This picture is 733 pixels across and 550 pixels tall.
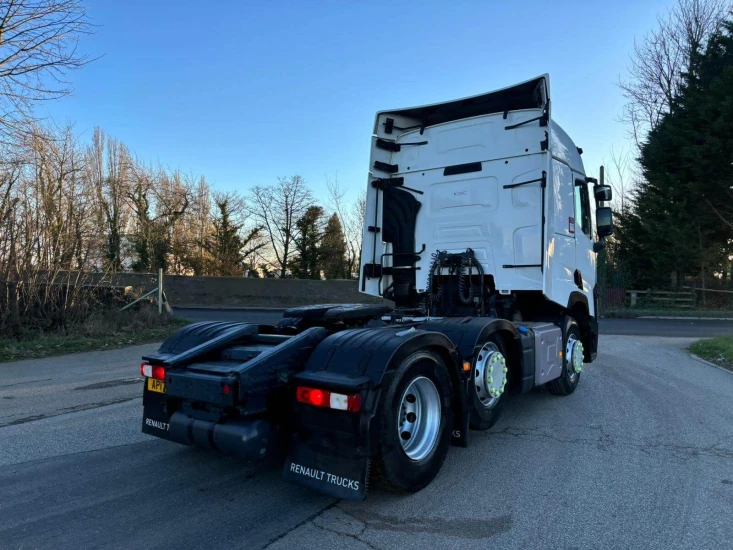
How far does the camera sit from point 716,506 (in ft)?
11.4

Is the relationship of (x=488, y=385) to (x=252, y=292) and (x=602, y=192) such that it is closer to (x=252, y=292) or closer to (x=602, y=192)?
(x=602, y=192)

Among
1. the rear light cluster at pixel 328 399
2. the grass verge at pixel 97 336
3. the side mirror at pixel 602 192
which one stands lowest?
the grass verge at pixel 97 336

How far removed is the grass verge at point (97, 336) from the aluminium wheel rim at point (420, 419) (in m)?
9.31

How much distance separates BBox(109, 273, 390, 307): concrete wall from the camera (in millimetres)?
26453

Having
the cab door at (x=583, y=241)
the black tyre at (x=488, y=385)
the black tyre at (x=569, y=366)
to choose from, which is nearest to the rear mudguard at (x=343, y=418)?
the black tyre at (x=488, y=385)

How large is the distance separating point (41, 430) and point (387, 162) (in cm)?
513

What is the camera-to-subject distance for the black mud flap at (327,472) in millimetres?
3115

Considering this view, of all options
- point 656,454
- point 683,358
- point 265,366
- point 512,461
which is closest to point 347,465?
point 265,366

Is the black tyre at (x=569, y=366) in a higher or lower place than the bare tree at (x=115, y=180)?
lower

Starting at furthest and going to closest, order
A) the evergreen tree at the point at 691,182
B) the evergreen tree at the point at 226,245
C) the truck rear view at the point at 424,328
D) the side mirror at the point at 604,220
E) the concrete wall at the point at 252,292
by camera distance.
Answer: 1. the evergreen tree at the point at 226,245
2. the concrete wall at the point at 252,292
3. the evergreen tree at the point at 691,182
4. the side mirror at the point at 604,220
5. the truck rear view at the point at 424,328

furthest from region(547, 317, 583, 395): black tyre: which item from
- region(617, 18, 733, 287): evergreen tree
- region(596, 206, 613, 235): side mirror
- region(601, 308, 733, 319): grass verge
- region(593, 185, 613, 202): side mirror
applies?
region(617, 18, 733, 287): evergreen tree

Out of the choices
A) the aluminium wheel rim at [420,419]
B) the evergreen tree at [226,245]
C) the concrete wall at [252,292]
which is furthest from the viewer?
the evergreen tree at [226,245]

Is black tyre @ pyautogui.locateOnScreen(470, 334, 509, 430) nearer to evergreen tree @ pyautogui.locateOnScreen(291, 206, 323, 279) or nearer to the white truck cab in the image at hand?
the white truck cab

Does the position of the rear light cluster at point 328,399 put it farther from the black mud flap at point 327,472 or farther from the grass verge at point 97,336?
the grass verge at point 97,336
